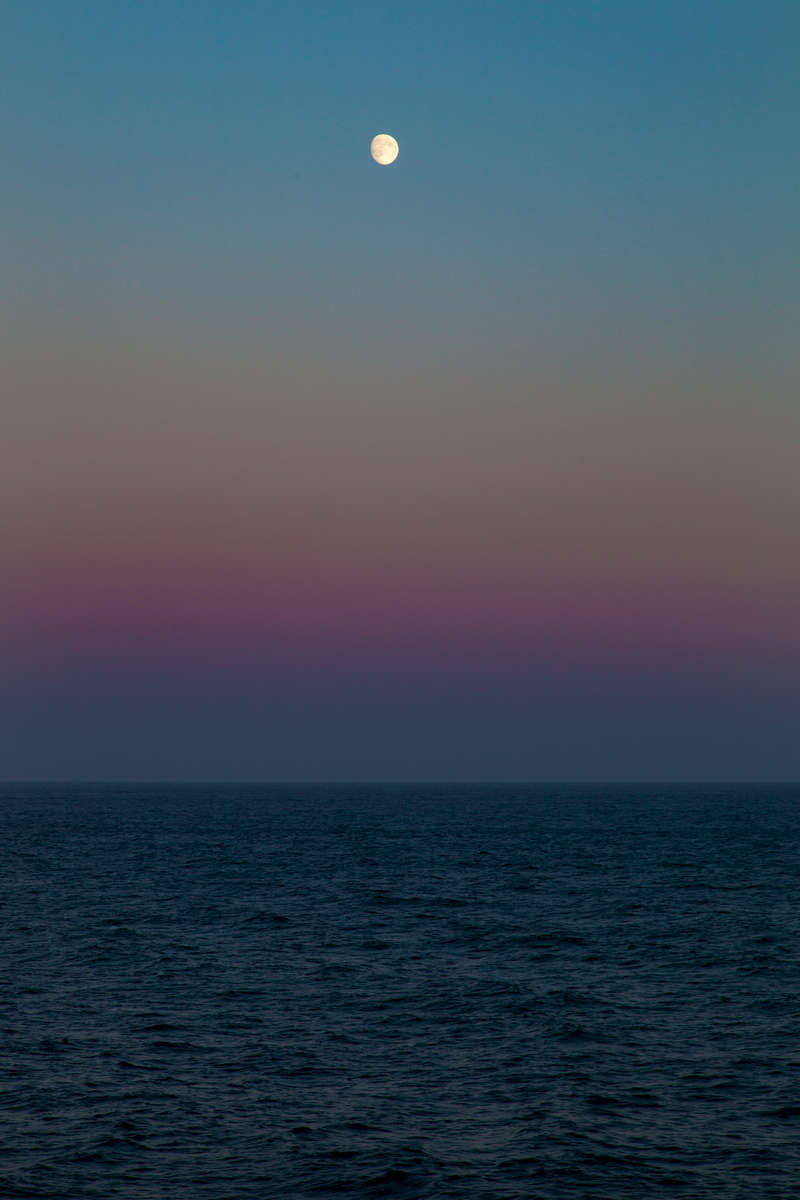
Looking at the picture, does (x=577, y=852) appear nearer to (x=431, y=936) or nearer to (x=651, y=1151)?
(x=431, y=936)

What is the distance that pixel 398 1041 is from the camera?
38344 millimetres

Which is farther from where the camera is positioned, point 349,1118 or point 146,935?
point 146,935

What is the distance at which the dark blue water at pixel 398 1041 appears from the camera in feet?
90.0

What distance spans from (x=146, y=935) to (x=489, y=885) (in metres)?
32.7

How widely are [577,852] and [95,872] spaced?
49.7 m

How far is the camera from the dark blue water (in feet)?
90.0

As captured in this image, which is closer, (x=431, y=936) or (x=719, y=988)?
(x=719, y=988)

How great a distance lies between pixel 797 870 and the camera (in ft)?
319

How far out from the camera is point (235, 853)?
116 metres

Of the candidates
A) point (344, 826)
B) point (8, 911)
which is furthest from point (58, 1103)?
point (344, 826)

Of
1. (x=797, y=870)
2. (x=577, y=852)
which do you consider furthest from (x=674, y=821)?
(x=797, y=870)

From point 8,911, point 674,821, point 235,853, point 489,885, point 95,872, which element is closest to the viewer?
point 8,911

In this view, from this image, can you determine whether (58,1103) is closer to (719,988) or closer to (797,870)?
(719,988)

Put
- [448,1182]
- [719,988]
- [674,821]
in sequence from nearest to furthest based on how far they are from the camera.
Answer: [448,1182], [719,988], [674,821]
